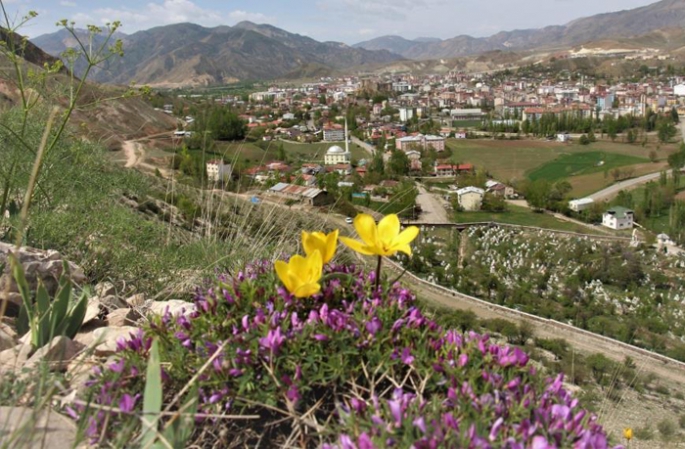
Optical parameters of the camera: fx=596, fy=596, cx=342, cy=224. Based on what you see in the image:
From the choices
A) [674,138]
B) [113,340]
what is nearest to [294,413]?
[113,340]

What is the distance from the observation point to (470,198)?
25891 mm

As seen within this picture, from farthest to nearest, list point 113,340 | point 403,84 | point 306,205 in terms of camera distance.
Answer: point 403,84
point 306,205
point 113,340

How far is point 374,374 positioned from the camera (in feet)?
3.33

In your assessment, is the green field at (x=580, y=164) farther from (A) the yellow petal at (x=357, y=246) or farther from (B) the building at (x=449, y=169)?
(A) the yellow petal at (x=357, y=246)

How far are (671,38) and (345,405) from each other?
478 feet

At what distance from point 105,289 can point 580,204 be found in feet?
84.7

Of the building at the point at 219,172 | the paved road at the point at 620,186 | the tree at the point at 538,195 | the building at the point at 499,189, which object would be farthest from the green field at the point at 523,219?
the building at the point at 219,172

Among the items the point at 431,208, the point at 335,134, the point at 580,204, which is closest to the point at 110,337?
the point at 431,208

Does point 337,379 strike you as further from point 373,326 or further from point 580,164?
point 580,164

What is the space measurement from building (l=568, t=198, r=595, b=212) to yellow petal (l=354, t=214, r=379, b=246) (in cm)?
2605

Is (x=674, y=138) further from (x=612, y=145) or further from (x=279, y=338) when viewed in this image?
(x=279, y=338)

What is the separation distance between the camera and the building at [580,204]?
2530 cm

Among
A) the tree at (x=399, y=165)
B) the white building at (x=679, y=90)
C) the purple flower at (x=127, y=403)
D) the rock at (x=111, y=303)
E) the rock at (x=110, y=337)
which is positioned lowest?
the tree at (x=399, y=165)

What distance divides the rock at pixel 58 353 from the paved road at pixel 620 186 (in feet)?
93.0
